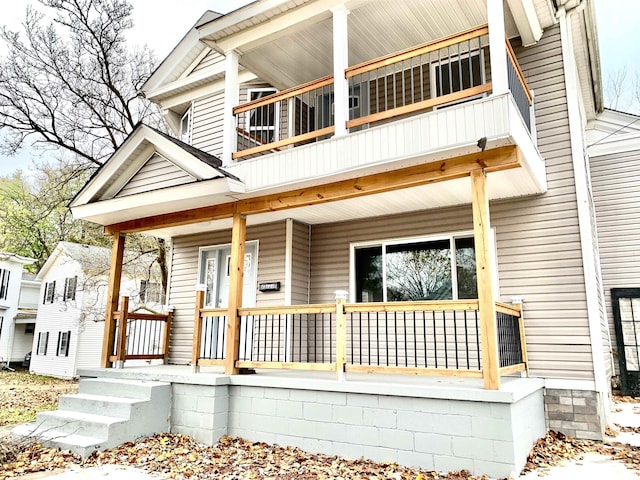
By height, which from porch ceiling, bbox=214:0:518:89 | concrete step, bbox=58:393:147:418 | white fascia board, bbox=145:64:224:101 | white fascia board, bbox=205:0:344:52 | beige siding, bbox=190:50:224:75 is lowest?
concrete step, bbox=58:393:147:418

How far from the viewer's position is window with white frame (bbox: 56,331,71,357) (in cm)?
2134

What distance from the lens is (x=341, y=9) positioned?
6480 mm

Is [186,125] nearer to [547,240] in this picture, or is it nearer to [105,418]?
[105,418]

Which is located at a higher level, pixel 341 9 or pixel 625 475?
pixel 341 9

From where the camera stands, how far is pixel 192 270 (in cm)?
970

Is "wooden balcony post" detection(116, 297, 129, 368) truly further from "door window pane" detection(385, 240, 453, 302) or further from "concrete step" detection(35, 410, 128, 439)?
"door window pane" detection(385, 240, 453, 302)

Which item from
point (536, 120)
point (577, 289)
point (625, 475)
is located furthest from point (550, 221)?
point (625, 475)

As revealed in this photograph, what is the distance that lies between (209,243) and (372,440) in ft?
18.4

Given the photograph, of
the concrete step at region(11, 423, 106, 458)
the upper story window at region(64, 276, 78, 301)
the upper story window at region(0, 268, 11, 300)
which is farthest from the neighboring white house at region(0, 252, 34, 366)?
the concrete step at region(11, 423, 106, 458)

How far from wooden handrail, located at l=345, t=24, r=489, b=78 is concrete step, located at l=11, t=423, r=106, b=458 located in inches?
221

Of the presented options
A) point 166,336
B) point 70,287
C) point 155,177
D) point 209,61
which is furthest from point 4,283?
point 155,177

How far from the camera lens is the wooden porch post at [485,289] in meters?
4.80

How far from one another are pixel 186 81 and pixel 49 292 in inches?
698

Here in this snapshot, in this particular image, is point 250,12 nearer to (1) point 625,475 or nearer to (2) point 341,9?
(2) point 341,9
